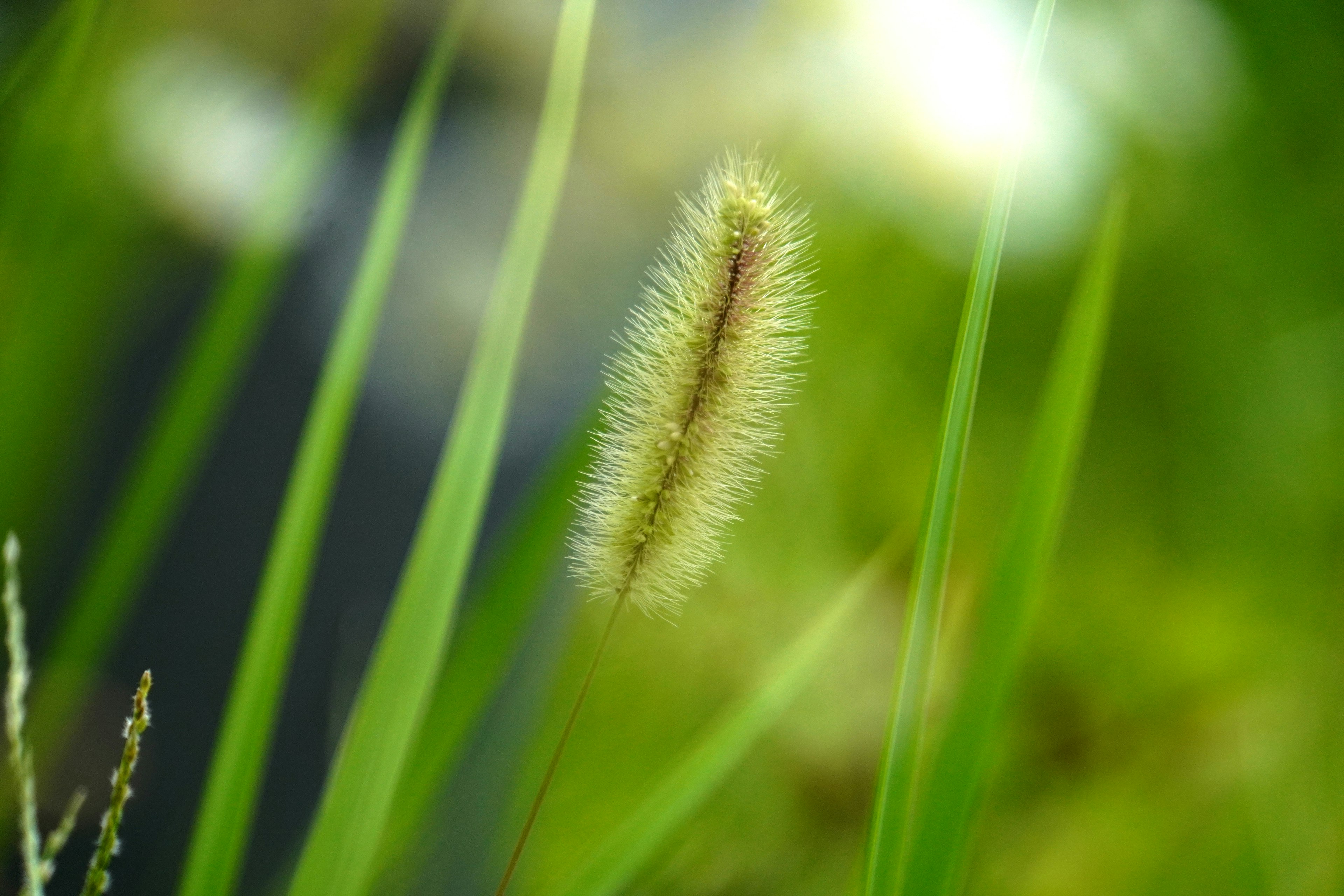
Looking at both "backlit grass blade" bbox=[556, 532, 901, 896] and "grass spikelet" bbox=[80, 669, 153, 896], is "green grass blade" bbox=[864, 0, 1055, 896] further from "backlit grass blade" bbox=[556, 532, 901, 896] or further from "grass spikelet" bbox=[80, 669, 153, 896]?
"grass spikelet" bbox=[80, 669, 153, 896]

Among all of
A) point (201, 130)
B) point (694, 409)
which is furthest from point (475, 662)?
point (201, 130)

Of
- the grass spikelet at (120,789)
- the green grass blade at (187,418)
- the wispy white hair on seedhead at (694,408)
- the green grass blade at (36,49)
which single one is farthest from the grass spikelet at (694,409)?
the green grass blade at (36,49)

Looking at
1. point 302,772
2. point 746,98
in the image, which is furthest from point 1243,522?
point 302,772

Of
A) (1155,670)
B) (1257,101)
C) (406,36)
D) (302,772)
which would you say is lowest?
(302,772)

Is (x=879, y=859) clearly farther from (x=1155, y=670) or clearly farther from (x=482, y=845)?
(x=1155, y=670)

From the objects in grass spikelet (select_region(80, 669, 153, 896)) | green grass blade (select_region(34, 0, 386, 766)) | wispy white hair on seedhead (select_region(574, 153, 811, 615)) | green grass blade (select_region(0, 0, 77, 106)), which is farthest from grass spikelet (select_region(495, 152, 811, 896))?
green grass blade (select_region(0, 0, 77, 106))

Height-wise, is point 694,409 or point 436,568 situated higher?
point 694,409

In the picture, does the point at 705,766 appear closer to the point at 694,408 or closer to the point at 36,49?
the point at 694,408
